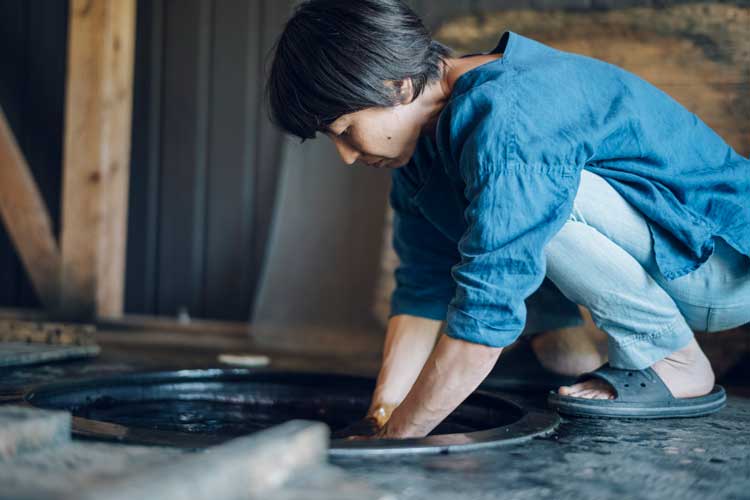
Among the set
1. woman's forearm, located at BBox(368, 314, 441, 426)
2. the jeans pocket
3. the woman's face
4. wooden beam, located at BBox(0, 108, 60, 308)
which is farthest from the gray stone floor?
wooden beam, located at BBox(0, 108, 60, 308)

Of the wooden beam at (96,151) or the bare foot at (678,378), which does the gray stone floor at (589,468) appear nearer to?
the bare foot at (678,378)

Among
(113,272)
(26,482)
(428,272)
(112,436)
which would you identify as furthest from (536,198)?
Result: (113,272)

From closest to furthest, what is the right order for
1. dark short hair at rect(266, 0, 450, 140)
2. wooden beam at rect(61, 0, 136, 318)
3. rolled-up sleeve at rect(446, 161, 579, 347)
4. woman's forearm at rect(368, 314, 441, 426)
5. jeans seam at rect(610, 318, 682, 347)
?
rolled-up sleeve at rect(446, 161, 579, 347), dark short hair at rect(266, 0, 450, 140), jeans seam at rect(610, 318, 682, 347), woman's forearm at rect(368, 314, 441, 426), wooden beam at rect(61, 0, 136, 318)

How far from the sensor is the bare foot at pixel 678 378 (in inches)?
77.3

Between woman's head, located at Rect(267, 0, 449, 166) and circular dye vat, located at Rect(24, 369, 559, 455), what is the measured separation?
2.10 feet

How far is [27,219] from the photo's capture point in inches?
154

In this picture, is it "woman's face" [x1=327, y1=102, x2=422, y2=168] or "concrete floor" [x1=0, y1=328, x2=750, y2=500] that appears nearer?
"concrete floor" [x1=0, y1=328, x2=750, y2=500]

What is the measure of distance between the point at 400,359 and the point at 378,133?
21.4 inches

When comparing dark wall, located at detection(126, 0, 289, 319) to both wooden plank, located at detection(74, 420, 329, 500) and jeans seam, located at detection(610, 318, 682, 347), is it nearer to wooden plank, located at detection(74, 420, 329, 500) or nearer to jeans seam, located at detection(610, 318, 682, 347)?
jeans seam, located at detection(610, 318, 682, 347)

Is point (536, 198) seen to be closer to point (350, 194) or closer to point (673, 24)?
point (673, 24)

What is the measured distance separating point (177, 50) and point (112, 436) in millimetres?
2944

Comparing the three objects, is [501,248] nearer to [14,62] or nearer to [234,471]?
[234,471]

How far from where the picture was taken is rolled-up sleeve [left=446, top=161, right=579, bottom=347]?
150cm

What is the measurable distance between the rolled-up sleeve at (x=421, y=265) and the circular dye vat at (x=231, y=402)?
0.84 feet
